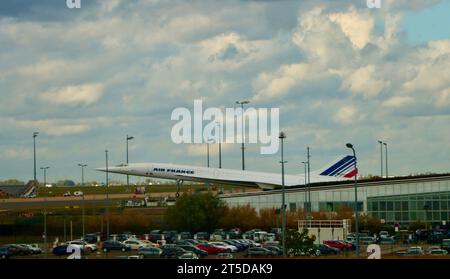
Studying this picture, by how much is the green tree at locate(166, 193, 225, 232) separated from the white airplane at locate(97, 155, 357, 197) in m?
39.5

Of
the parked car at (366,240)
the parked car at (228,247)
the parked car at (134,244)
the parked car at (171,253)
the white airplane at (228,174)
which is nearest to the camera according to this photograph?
the parked car at (171,253)

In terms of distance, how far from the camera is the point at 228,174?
16238 centimetres

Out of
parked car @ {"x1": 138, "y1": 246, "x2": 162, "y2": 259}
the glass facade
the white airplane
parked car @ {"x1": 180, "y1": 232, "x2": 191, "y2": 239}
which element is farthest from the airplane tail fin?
parked car @ {"x1": 138, "y1": 246, "x2": 162, "y2": 259}

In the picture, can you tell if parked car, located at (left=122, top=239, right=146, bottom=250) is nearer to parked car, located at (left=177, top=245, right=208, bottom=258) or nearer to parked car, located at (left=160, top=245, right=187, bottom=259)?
parked car, located at (left=177, top=245, right=208, bottom=258)

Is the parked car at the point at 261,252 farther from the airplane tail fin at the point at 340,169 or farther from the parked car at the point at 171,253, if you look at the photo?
the airplane tail fin at the point at 340,169

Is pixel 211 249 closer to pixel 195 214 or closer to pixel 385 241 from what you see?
pixel 385 241

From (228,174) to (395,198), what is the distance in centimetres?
5363

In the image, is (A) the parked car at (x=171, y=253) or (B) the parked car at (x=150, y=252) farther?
(B) the parked car at (x=150, y=252)

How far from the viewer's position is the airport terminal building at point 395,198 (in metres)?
110

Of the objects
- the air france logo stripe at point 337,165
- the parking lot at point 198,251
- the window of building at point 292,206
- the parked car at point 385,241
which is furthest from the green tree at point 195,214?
the air france logo stripe at point 337,165

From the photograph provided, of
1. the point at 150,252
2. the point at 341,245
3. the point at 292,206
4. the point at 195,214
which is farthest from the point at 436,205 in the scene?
the point at 150,252
